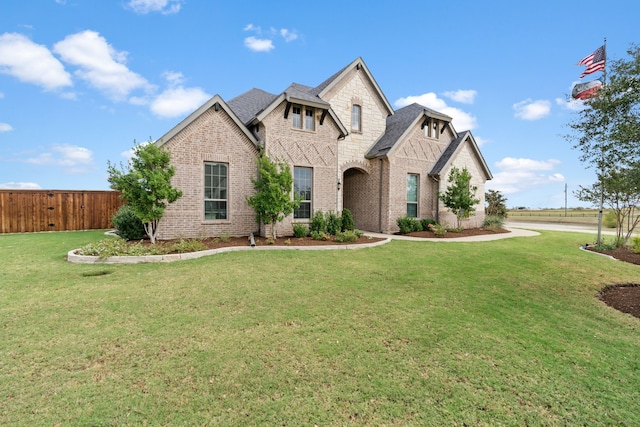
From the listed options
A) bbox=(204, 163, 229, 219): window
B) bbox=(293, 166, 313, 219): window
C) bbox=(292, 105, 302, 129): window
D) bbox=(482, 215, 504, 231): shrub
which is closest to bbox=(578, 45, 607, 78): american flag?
bbox=(482, 215, 504, 231): shrub

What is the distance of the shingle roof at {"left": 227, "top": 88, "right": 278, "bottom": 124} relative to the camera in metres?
14.5

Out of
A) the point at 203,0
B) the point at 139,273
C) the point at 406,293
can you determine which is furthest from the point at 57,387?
the point at 203,0

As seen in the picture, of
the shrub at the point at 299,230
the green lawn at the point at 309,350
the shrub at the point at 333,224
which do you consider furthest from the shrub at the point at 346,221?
the green lawn at the point at 309,350

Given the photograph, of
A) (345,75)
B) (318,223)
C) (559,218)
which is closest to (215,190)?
(318,223)

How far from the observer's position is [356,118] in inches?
639

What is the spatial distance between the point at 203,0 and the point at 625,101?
12291 mm

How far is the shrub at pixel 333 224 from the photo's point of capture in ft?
43.2

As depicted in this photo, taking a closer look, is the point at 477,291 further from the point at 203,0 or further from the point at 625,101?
the point at 203,0

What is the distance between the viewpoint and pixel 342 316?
4.41 meters

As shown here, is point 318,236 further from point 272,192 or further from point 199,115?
point 199,115

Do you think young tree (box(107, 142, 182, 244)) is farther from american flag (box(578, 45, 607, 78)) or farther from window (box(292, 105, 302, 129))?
american flag (box(578, 45, 607, 78))

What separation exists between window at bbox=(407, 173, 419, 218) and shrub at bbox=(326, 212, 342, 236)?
5.20 metres

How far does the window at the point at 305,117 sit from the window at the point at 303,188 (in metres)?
2.00

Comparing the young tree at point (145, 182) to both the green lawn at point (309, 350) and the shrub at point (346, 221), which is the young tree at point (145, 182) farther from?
the shrub at point (346, 221)
